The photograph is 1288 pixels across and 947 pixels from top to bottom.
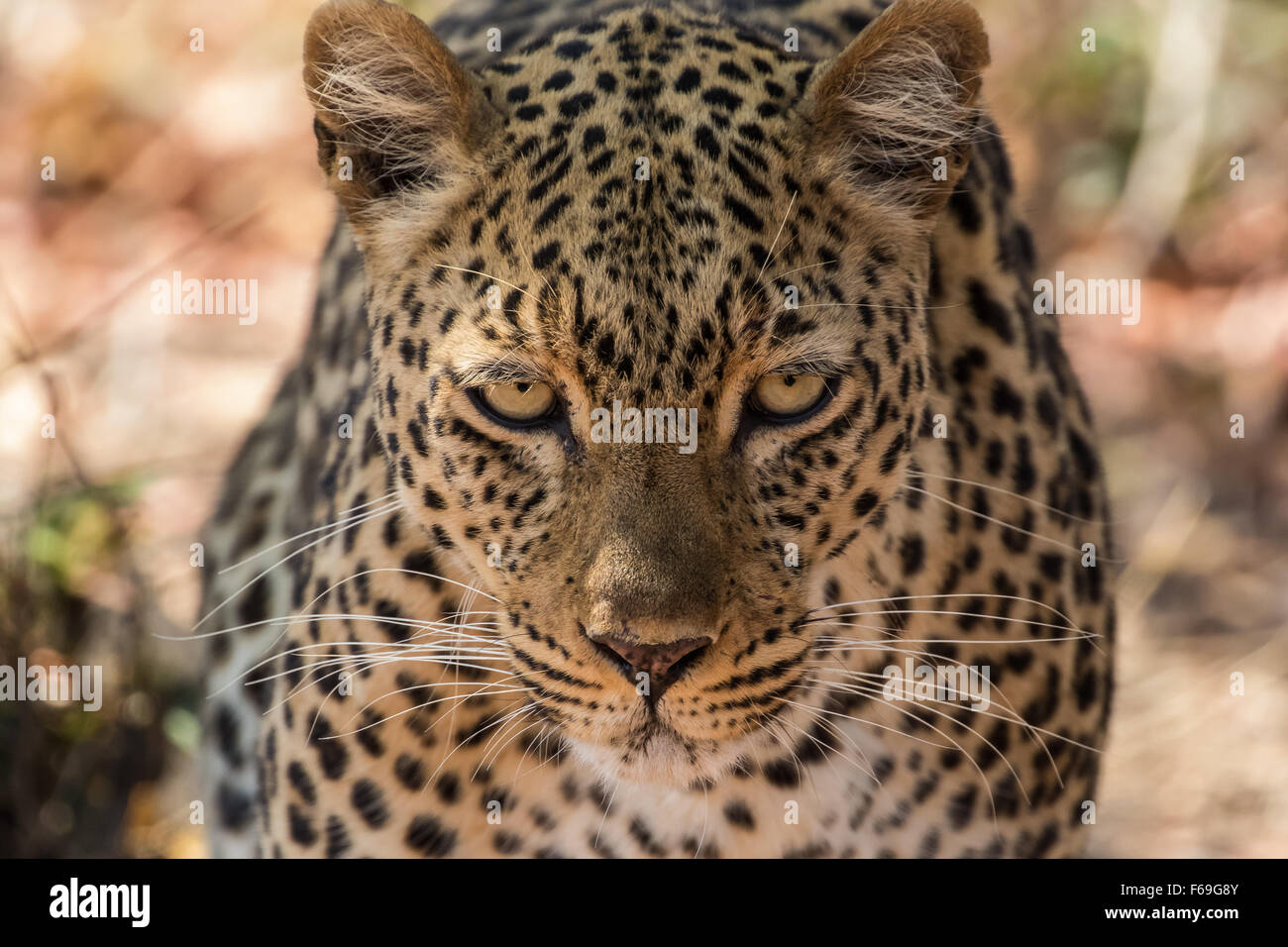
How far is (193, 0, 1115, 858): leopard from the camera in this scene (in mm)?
3121

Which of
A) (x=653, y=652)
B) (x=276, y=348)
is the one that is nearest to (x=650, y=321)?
(x=653, y=652)

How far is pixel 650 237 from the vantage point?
3.09 m

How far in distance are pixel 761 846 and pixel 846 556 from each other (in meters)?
0.86

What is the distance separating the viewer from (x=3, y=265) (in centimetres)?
862

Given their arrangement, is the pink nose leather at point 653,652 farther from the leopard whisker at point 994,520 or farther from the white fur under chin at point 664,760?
the leopard whisker at point 994,520

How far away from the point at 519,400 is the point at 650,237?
43cm

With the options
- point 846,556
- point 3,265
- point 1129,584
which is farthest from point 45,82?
point 846,556

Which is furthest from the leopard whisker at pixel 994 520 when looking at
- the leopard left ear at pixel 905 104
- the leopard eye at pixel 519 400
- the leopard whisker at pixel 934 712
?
the leopard eye at pixel 519 400

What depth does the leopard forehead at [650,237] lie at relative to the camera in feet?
10.1

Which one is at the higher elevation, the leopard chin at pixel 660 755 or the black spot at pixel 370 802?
the leopard chin at pixel 660 755

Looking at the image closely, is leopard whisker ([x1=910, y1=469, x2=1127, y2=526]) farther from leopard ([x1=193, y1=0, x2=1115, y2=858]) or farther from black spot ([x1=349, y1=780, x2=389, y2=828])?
black spot ([x1=349, y1=780, x2=389, y2=828])

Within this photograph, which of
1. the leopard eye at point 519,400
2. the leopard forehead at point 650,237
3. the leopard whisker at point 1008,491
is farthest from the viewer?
the leopard whisker at point 1008,491

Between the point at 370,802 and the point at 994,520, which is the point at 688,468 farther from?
the point at 370,802

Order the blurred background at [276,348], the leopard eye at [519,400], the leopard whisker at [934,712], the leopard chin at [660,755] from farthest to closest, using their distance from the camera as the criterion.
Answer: the blurred background at [276,348] < the leopard whisker at [934,712] < the leopard chin at [660,755] < the leopard eye at [519,400]
